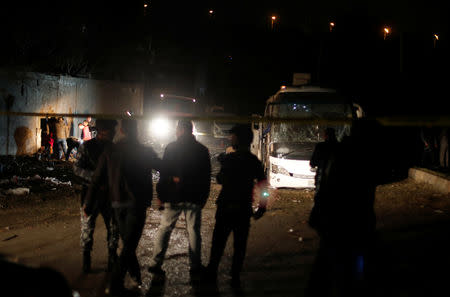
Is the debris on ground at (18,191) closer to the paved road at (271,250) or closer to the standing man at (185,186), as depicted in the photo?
the paved road at (271,250)

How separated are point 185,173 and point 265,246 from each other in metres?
2.31

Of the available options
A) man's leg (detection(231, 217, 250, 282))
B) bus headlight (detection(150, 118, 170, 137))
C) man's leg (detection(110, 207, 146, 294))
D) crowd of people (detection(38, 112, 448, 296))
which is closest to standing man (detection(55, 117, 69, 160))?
bus headlight (detection(150, 118, 170, 137))

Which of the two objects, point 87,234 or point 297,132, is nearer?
point 87,234

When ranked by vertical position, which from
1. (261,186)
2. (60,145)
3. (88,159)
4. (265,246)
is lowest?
(265,246)

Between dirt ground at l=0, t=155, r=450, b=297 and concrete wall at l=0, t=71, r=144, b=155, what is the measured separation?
655 centimetres

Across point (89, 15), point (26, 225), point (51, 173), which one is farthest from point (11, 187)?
A: point (89, 15)

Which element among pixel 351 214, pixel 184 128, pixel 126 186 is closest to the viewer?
pixel 351 214

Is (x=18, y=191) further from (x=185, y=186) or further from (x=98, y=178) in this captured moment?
(x=185, y=186)

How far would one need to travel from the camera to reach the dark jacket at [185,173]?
16.9 feet

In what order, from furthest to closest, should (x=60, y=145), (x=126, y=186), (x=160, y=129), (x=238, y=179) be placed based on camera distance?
(x=160, y=129)
(x=60, y=145)
(x=238, y=179)
(x=126, y=186)

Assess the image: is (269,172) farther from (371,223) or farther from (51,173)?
(371,223)

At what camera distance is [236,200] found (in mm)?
4922

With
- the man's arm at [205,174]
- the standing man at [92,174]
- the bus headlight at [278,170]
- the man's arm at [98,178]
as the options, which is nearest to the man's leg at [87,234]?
the standing man at [92,174]

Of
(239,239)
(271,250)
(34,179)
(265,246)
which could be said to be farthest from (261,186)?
(34,179)
